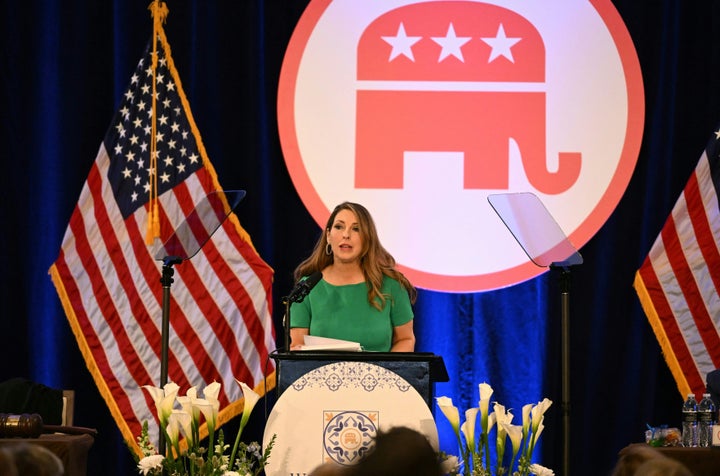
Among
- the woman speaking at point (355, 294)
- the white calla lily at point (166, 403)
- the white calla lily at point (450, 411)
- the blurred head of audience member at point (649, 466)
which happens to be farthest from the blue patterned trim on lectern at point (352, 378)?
the blurred head of audience member at point (649, 466)

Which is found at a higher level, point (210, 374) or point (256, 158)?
point (256, 158)

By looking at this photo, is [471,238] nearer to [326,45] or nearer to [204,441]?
[326,45]

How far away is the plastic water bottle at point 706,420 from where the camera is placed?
4.60 meters

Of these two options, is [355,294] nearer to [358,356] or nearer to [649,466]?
[358,356]

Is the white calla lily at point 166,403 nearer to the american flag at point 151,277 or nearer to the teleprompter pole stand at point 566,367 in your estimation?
the teleprompter pole stand at point 566,367

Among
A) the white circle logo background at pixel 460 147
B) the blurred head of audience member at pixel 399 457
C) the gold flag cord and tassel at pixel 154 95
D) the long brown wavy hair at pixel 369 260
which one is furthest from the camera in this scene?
the gold flag cord and tassel at pixel 154 95

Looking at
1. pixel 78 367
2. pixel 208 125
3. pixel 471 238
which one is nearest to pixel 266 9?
pixel 208 125

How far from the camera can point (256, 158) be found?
235 inches

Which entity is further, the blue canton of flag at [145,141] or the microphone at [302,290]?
the blue canton of flag at [145,141]

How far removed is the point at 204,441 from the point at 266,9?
8.08ft

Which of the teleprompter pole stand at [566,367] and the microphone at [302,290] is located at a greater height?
the microphone at [302,290]

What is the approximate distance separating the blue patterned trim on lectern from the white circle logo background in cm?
206

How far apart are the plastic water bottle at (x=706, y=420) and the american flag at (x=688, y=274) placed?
100 cm

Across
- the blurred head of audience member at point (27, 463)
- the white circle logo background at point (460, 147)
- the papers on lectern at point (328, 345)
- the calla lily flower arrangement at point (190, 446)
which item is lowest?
the calla lily flower arrangement at point (190, 446)
